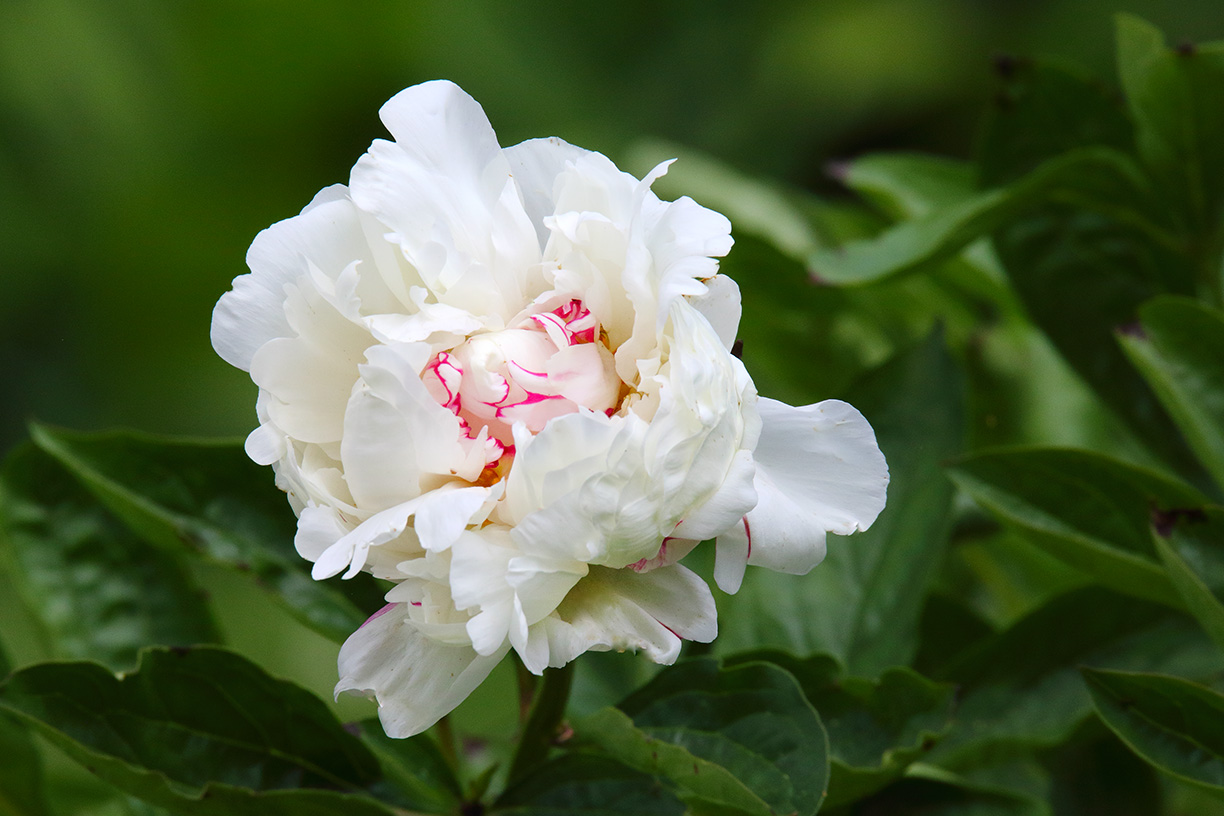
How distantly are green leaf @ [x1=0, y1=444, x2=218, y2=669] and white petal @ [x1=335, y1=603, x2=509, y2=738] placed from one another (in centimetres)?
22

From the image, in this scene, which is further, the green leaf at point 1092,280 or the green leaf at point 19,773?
the green leaf at point 1092,280

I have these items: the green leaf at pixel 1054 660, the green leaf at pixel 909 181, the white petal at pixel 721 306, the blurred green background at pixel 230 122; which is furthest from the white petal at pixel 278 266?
the blurred green background at pixel 230 122

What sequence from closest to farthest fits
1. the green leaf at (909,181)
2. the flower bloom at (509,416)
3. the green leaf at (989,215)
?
the flower bloom at (509,416)
the green leaf at (989,215)
the green leaf at (909,181)

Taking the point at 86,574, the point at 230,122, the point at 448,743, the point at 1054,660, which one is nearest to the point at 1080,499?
the point at 1054,660

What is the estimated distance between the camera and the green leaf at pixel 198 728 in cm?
40

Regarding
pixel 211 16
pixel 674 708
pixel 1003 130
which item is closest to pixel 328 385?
pixel 674 708

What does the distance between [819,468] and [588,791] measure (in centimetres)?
15

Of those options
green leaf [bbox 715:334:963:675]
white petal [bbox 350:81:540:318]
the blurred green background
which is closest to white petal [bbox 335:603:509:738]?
white petal [bbox 350:81:540:318]

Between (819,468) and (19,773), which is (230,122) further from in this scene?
(819,468)

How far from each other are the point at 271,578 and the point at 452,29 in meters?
1.69

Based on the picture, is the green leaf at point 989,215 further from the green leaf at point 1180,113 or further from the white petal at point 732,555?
the white petal at point 732,555

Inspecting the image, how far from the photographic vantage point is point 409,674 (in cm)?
33

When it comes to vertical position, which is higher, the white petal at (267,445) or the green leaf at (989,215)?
the white petal at (267,445)

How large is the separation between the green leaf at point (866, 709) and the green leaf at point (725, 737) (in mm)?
33
